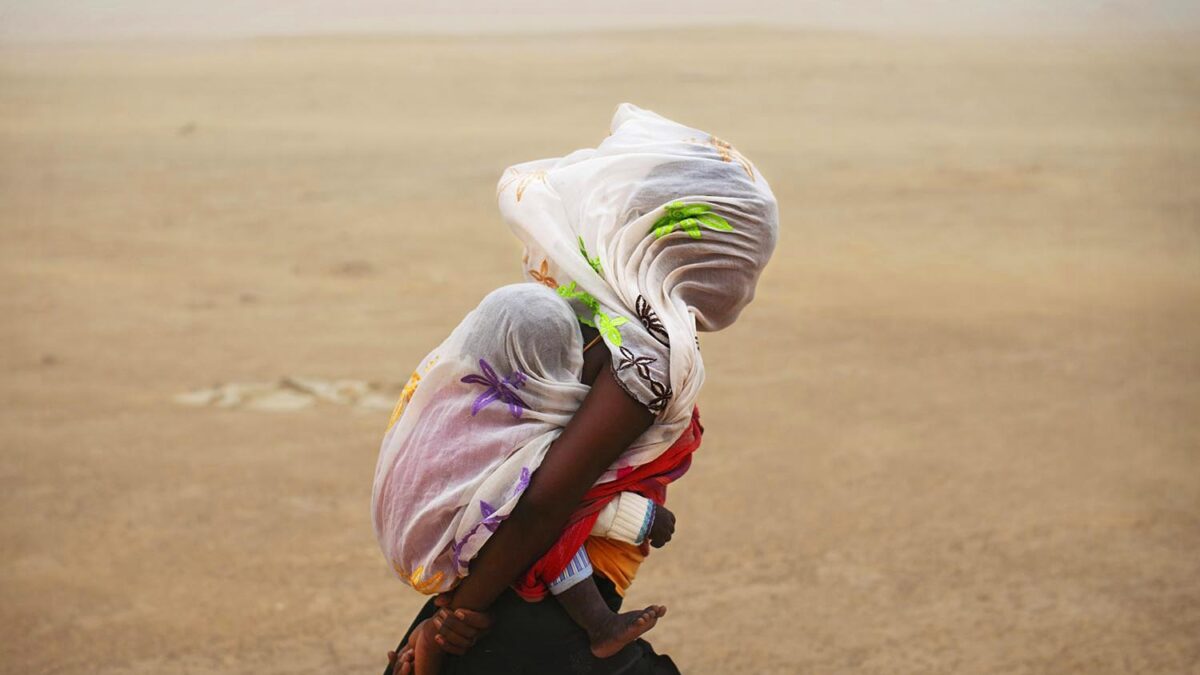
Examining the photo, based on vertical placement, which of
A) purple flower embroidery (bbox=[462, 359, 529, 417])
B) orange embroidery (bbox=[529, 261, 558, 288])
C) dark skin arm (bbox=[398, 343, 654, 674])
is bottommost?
dark skin arm (bbox=[398, 343, 654, 674])

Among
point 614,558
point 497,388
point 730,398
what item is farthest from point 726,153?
point 730,398

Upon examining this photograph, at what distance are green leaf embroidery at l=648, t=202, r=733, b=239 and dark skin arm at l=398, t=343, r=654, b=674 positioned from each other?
0.68ft

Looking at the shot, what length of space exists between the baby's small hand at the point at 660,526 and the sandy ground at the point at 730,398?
2391mm

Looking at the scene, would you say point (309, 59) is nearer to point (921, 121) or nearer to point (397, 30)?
point (397, 30)

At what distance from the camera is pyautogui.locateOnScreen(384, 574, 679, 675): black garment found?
2.02 meters

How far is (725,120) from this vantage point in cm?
1847

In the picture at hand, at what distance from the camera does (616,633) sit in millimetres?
1989

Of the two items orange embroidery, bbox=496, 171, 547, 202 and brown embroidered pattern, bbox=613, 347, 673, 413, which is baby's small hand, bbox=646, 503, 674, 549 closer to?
brown embroidered pattern, bbox=613, 347, 673, 413

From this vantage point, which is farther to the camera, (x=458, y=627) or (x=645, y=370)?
(x=458, y=627)

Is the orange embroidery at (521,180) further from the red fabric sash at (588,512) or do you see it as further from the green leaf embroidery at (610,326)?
the red fabric sash at (588,512)

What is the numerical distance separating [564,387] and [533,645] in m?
0.42

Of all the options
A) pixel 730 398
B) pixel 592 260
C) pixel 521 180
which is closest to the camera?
pixel 592 260

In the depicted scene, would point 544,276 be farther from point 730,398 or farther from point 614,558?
point 730,398

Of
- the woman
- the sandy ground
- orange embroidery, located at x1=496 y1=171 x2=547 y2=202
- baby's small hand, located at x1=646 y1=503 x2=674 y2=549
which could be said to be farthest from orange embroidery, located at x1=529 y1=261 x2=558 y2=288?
the sandy ground
